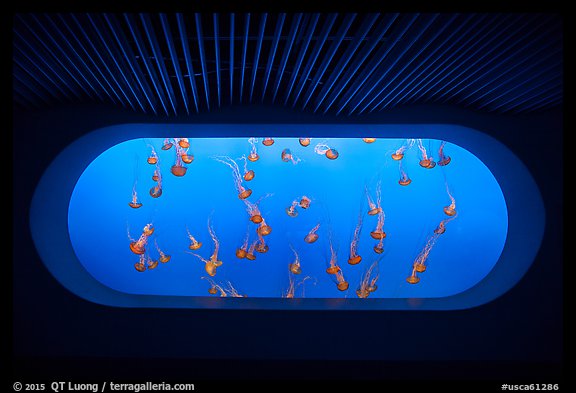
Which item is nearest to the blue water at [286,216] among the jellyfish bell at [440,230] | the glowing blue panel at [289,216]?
the glowing blue panel at [289,216]

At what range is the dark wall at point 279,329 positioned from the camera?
429 cm

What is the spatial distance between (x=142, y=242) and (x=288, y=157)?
335 cm

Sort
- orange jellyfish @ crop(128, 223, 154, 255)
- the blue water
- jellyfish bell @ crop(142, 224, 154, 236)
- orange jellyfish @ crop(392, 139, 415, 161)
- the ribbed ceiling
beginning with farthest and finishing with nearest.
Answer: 1. the blue water
2. orange jellyfish @ crop(392, 139, 415, 161)
3. jellyfish bell @ crop(142, 224, 154, 236)
4. orange jellyfish @ crop(128, 223, 154, 255)
5. the ribbed ceiling

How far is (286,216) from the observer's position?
28.9 ft

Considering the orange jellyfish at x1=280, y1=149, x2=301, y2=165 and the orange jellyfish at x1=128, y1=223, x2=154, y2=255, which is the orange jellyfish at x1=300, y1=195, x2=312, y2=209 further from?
the orange jellyfish at x1=128, y1=223, x2=154, y2=255

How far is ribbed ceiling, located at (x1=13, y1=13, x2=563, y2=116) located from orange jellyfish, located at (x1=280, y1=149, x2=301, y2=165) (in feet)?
12.3

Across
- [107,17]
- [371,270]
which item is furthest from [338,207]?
[107,17]

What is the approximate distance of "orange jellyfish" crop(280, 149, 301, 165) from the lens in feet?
26.9

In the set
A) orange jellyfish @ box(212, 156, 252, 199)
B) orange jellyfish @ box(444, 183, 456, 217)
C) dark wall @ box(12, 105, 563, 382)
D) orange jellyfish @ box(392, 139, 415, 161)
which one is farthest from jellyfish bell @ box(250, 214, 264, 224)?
orange jellyfish @ box(444, 183, 456, 217)

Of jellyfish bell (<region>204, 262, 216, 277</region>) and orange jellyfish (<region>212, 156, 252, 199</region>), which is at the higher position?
orange jellyfish (<region>212, 156, 252, 199</region>)

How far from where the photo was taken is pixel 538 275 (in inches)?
169

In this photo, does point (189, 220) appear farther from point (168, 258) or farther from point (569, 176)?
point (569, 176)

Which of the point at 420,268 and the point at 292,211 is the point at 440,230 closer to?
the point at 420,268

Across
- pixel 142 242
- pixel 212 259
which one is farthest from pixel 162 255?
pixel 212 259
